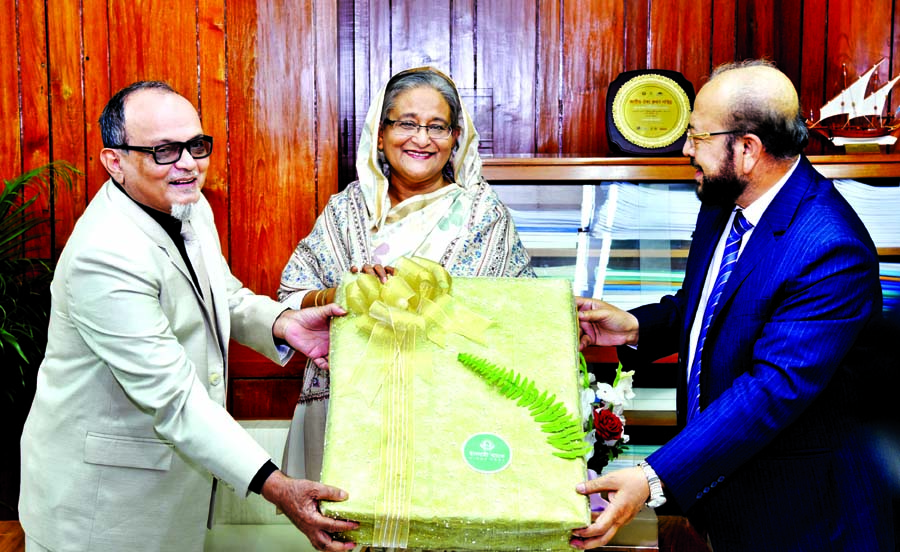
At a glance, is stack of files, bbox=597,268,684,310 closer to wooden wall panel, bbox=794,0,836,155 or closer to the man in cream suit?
wooden wall panel, bbox=794,0,836,155

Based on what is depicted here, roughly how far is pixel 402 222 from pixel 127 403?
881 millimetres

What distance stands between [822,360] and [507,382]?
609 mm

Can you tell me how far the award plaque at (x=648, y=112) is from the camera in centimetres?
314

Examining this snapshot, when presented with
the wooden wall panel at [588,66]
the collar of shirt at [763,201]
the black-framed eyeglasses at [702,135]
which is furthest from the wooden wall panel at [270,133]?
the collar of shirt at [763,201]

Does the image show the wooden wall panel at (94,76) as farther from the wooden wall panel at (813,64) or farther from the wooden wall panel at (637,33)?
the wooden wall panel at (813,64)

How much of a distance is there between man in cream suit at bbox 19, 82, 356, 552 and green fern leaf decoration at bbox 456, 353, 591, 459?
0.37 metres

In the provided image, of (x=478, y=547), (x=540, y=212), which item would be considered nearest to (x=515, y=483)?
(x=478, y=547)

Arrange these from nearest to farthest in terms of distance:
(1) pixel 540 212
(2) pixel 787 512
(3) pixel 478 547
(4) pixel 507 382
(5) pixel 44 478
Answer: (3) pixel 478 547
(4) pixel 507 382
(2) pixel 787 512
(5) pixel 44 478
(1) pixel 540 212

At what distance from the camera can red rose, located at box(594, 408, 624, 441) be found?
8.79 feet

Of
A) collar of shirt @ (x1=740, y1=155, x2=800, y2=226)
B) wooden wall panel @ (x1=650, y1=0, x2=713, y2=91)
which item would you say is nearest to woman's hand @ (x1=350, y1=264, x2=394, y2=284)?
collar of shirt @ (x1=740, y1=155, x2=800, y2=226)

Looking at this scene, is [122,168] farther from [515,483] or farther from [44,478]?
[515,483]

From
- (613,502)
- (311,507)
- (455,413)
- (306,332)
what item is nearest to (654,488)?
(613,502)

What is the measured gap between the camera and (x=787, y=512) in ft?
5.89

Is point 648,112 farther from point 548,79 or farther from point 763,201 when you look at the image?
point 763,201
